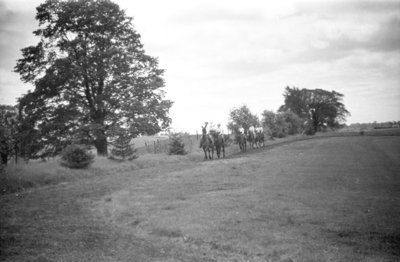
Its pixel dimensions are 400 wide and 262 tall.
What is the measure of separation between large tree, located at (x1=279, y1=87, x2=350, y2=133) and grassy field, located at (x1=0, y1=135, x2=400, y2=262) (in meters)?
75.5

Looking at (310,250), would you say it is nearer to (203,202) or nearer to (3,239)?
(203,202)

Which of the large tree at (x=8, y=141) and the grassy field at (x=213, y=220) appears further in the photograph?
the large tree at (x=8, y=141)

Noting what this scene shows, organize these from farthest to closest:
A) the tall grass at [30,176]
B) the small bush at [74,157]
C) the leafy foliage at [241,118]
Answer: the leafy foliage at [241,118] → the small bush at [74,157] → the tall grass at [30,176]

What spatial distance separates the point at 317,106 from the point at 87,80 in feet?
252

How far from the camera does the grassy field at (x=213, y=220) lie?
21.3 feet

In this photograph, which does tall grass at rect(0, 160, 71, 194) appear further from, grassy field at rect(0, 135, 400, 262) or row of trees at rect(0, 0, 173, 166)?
row of trees at rect(0, 0, 173, 166)

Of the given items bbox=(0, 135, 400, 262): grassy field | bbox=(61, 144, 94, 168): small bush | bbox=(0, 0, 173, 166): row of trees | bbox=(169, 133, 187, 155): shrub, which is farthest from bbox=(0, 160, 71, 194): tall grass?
bbox=(169, 133, 187, 155): shrub

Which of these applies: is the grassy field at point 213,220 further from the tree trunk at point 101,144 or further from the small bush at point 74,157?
the tree trunk at point 101,144

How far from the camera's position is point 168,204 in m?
10.6

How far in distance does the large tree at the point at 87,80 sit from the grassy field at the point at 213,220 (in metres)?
10.8

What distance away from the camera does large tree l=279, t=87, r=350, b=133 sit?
286 feet

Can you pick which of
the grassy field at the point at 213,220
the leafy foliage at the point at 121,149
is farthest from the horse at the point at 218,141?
the grassy field at the point at 213,220

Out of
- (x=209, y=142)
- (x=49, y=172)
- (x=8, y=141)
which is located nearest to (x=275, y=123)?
(x=209, y=142)

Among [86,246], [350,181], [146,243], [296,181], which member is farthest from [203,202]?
[350,181]
